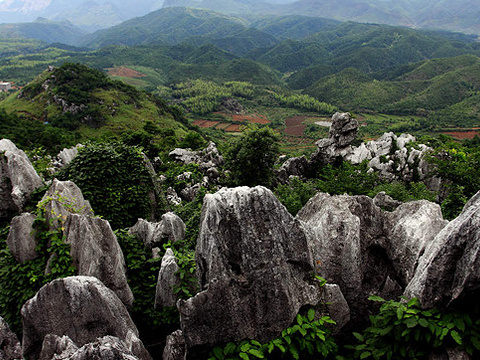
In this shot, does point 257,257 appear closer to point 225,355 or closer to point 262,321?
point 262,321

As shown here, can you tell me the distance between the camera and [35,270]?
1048 centimetres

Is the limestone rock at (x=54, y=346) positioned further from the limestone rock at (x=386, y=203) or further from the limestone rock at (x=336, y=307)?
the limestone rock at (x=386, y=203)

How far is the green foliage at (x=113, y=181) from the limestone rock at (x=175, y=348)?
29.2 feet

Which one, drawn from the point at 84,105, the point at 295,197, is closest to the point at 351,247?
the point at 295,197

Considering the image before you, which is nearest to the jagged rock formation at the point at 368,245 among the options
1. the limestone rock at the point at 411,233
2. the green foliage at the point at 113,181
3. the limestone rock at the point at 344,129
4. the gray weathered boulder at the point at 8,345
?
the limestone rock at the point at 411,233

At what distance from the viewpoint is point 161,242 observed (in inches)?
533

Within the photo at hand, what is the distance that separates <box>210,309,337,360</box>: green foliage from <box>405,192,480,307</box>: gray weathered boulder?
248 cm

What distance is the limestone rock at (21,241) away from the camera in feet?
35.6

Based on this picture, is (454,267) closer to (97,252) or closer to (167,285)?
(167,285)

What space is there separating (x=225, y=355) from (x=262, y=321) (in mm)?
1262

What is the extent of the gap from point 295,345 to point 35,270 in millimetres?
9521

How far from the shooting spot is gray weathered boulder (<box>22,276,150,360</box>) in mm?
8336

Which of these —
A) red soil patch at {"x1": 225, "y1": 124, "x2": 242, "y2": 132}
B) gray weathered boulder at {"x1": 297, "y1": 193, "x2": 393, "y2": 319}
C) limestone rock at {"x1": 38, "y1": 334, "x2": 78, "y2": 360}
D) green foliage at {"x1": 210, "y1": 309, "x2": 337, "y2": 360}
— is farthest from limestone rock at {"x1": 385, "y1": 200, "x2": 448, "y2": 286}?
red soil patch at {"x1": 225, "y1": 124, "x2": 242, "y2": 132}

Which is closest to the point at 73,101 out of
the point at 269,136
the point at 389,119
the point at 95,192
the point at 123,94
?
the point at 123,94
